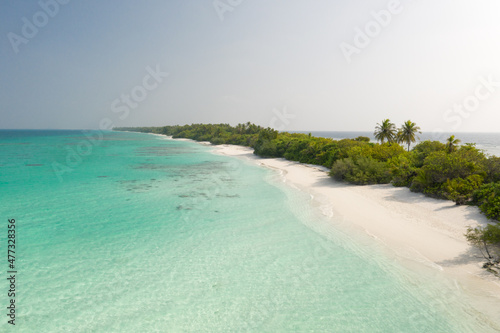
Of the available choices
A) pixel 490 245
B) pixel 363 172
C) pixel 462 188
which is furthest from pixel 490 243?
pixel 363 172

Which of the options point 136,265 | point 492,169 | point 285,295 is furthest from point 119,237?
point 492,169

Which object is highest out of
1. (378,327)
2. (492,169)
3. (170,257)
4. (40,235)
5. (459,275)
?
(492,169)

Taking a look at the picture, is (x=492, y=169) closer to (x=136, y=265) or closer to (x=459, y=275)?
(x=459, y=275)

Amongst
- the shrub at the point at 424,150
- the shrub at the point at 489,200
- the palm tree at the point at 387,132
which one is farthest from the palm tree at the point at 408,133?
the shrub at the point at 489,200

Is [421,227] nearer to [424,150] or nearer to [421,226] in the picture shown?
[421,226]

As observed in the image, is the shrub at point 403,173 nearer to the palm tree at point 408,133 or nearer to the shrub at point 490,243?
the shrub at point 490,243

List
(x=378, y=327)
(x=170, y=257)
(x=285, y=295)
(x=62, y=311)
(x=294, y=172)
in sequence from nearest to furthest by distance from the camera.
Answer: (x=378, y=327) → (x=62, y=311) → (x=285, y=295) → (x=170, y=257) → (x=294, y=172)
